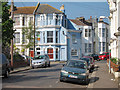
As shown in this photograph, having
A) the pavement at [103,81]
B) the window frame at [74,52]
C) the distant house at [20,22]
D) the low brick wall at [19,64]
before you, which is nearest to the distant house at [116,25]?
the pavement at [103,81]

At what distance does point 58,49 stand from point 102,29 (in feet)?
57.4

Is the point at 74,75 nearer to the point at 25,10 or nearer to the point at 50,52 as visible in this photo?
the point at 50,52

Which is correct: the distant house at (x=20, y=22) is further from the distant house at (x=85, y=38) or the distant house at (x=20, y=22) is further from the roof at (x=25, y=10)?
the distant house at (x=85, y=38)

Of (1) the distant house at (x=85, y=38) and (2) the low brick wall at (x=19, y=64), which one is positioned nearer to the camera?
(2) the low brick wall at (x=19, y=64)

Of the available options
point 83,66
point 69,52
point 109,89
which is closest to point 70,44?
point 69,52

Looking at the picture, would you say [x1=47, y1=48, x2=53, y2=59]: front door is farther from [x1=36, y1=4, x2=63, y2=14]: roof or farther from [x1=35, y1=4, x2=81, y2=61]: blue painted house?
[x1=36, y1=4, x2=63, y2=14]: roof

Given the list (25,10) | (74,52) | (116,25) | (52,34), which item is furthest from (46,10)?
(116,25)

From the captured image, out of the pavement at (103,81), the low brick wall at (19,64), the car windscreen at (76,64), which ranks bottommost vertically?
the pavement at (103,81)

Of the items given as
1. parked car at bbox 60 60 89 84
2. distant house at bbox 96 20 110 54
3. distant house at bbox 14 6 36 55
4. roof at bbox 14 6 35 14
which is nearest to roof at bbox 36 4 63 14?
roof at bbox 14 6 35 14

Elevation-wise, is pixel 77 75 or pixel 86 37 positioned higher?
pixel 86 37

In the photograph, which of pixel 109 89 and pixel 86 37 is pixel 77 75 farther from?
pixel 86 37

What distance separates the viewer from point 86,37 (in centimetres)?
5666

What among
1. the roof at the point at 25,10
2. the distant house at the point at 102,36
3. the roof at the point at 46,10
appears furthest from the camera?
the distant house at the point at 102,36

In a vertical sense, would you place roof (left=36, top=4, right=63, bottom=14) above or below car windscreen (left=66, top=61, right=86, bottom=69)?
above
